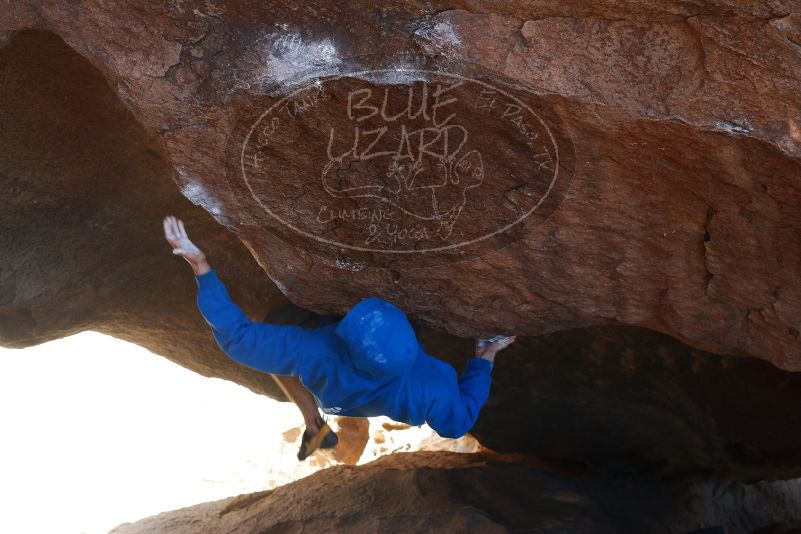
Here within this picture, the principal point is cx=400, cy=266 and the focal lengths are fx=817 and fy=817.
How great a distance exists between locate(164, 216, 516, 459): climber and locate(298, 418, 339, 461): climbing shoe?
50 cm

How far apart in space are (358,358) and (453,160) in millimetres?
466

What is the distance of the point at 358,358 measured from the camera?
5.75 feet

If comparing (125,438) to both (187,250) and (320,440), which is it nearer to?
(320,440)

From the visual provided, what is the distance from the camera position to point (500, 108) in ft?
5.10

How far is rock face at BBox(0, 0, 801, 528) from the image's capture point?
1.47 m

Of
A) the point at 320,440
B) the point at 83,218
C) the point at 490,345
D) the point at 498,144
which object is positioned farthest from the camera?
the point at 320,440

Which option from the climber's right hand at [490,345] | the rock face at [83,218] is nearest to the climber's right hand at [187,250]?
the rock face at [83,218]

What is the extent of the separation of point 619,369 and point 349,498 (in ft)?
3.01

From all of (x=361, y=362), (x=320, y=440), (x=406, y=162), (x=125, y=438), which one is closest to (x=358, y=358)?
(x=361, y=362)

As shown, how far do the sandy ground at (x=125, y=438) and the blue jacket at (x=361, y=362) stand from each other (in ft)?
4.24

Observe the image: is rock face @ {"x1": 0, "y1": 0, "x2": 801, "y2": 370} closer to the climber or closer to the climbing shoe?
the climber

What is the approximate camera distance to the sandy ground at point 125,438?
341 centimetres

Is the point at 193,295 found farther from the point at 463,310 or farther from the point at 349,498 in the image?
the point at 463,310

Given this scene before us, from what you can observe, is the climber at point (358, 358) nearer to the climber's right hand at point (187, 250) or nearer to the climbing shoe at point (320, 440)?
the climber's right hand at point (187, 250)
